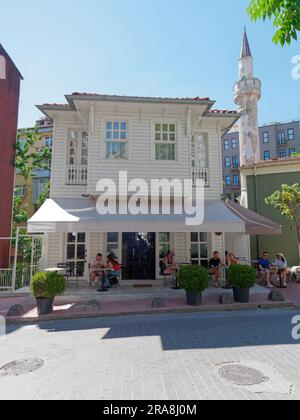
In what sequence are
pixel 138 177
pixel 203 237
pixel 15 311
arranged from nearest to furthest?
pixel 15 311 → pixel 138 177 → pixel 203 237

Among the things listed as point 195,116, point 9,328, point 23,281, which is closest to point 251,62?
point 195,116

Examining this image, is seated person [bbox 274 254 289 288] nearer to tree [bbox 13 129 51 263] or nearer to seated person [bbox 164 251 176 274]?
seated person [bbox 164 251 176 274]

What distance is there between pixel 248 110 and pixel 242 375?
117 ft

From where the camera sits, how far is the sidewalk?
28.4 feet

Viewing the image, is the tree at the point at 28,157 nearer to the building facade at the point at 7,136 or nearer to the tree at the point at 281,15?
the building facade at the point at 7,136

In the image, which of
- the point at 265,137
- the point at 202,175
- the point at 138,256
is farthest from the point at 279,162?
the point at 265,137

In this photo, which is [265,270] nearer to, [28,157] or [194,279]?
[194,279]

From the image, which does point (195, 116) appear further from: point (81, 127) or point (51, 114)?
point (51, 114)

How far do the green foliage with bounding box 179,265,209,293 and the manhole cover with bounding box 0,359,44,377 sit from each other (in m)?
5.29

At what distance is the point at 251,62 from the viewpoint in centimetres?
3581

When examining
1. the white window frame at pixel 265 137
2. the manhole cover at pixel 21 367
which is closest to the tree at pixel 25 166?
the manhole cover at pixel 21 367

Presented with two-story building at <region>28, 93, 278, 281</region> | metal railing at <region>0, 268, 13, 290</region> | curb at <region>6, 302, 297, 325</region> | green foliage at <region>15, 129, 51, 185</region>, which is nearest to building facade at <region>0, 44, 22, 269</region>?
green foliage at <region>15, 129, 51, 185</region>

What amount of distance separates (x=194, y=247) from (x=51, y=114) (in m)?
9.69

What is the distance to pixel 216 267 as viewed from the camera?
492 inches
